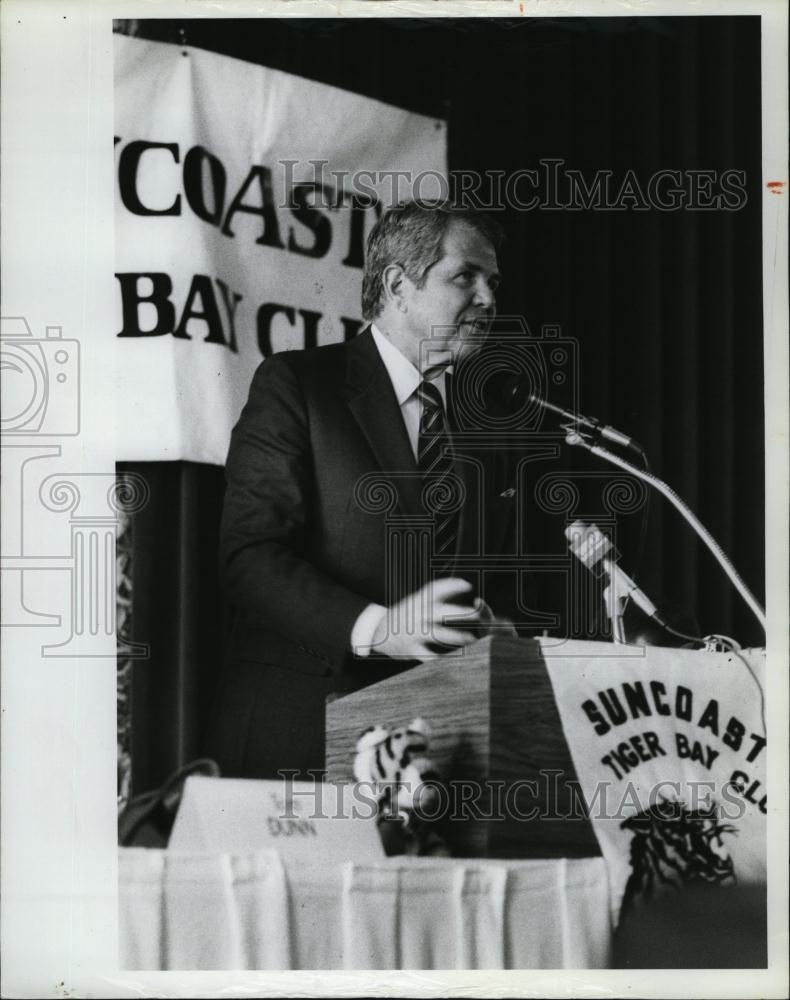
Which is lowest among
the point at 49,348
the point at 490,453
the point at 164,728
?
the point at 164,728

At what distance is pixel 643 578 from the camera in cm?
220

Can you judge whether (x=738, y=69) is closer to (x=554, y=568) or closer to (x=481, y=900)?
(x=554, y=568)

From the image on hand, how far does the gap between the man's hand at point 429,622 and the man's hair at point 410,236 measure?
1.89ft

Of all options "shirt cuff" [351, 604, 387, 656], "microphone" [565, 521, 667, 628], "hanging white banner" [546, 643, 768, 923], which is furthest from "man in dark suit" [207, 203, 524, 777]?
"hanging white banner" [546, 643, 768, 923]

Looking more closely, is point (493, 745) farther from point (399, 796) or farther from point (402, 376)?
point (402, 376)

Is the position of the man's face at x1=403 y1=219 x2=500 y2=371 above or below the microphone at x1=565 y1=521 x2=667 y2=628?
above

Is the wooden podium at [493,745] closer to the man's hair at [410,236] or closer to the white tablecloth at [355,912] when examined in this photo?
the white tablecloth at [355,912]

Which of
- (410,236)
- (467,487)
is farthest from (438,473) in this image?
(410,236)

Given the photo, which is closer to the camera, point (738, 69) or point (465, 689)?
point (465, 689)

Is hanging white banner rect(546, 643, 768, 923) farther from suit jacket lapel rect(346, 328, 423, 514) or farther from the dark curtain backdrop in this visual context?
suit jacket lapel rect(346, 328, 423, 514)

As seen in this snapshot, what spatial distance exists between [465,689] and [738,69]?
1274 mm

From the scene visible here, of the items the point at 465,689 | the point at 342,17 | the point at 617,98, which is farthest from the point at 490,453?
the point at 342,17

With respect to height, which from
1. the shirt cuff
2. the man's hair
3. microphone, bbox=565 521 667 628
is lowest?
the shirt cuff

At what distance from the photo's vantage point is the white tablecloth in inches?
83.7
